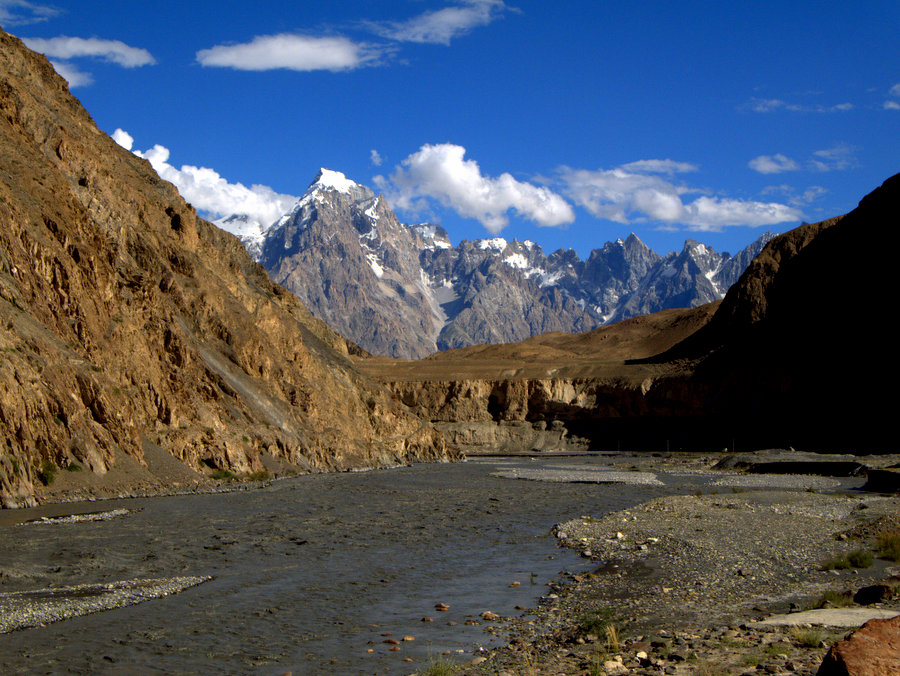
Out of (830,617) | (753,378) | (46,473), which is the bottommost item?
(830,617)

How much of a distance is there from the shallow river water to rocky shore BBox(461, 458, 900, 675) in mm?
1442

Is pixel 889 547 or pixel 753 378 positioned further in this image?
pixel 753 378

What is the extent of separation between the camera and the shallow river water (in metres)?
15.3

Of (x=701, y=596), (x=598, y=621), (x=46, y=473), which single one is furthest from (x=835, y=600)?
(x=46, y=473)

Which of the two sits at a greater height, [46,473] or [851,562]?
[46,473]

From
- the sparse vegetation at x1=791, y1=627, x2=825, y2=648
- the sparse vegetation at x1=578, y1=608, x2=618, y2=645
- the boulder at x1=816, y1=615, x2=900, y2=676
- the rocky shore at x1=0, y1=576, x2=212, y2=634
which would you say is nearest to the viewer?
the boulder at x1=816, y1=615, x2=900, y2=676

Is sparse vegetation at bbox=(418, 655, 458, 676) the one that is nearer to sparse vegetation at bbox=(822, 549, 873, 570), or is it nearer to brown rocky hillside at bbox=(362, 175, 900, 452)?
sparse vegetation at bbox=(822, 549, 873, 570)

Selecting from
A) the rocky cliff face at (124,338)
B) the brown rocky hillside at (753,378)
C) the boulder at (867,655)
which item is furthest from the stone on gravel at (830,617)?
the brown rocky hillside at (753,378)

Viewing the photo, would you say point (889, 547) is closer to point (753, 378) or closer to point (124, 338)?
point (124, 338)

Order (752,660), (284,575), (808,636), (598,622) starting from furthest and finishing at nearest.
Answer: (284,575)
(598,622)
(808,636)
(752,660)

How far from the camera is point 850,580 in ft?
67.7

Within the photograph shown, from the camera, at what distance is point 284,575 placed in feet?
76.2

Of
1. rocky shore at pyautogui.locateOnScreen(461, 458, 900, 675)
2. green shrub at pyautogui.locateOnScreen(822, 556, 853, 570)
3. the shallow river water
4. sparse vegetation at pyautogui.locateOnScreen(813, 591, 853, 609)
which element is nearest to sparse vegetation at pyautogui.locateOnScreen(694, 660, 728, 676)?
rocky shore at pyautogui.locateOnScreen(461, 458, 900, 675)

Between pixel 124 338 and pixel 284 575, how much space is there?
31.0m
